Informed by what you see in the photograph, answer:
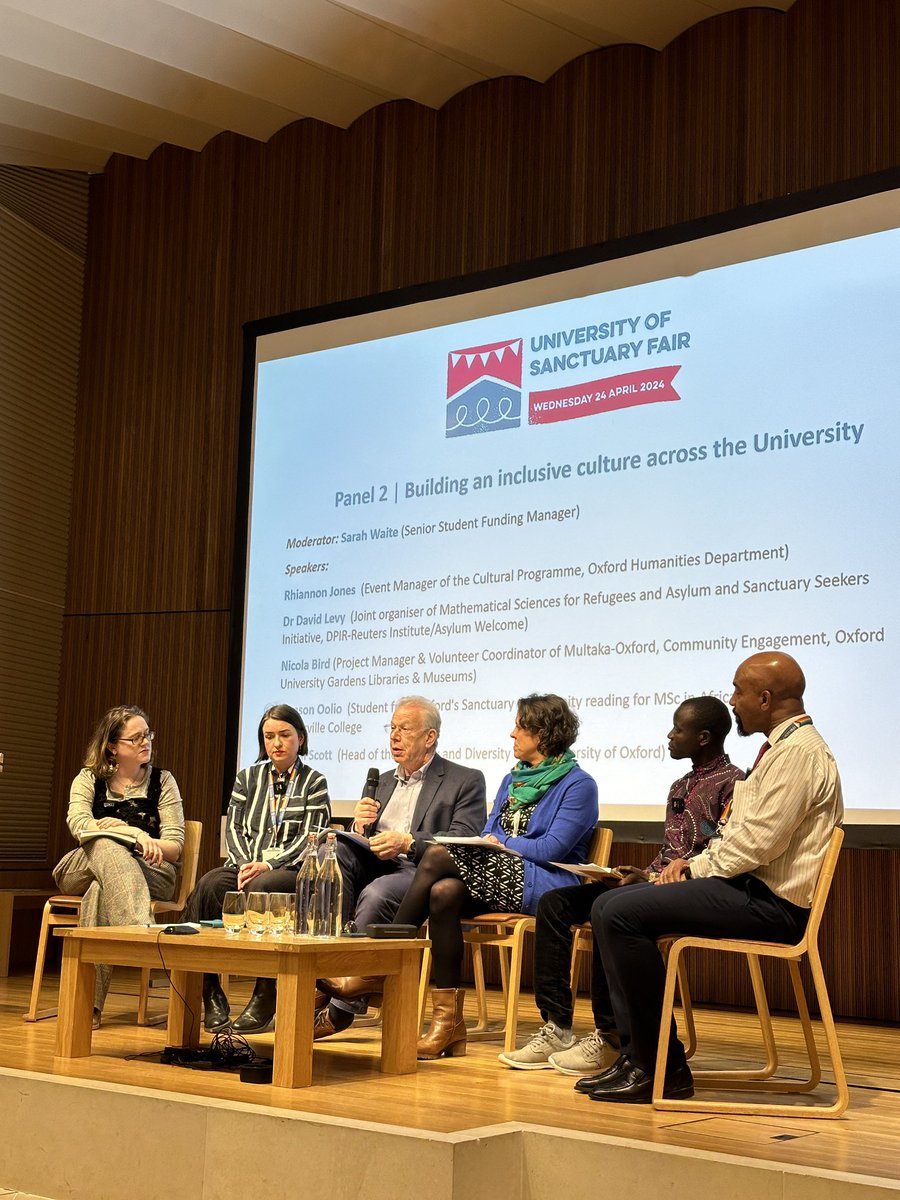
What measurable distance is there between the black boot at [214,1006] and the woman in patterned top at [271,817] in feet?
0.37

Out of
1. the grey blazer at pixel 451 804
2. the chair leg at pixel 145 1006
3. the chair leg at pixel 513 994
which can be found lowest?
the chair leg at pixel 145 1006

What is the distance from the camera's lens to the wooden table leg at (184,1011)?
11.9 feet

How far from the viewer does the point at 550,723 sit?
3.86 metres

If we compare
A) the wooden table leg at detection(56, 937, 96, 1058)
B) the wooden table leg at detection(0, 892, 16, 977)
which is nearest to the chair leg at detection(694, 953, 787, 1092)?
the wooden table leg at detection(56, 937, 96, 1058)

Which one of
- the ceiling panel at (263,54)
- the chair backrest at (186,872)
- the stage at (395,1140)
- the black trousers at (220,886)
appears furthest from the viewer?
the ceiling panel at (263,54)

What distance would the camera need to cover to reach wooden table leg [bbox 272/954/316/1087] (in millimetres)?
2998

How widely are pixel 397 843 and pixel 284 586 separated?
2.59 m

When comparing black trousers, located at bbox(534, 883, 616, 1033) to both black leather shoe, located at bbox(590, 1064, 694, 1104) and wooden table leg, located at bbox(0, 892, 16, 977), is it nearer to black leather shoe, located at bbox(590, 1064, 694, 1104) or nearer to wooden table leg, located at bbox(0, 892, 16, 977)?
black leather shoe, located at bbox(590, 1064, 694, 1104)

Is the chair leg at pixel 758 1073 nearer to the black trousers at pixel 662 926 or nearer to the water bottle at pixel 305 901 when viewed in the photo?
the black trousers at pixel 662 926

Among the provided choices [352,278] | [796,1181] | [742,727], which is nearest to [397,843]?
[742,727]

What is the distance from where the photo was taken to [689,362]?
5219mm

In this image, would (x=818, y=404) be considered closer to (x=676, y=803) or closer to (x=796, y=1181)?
(x=676, y=803)

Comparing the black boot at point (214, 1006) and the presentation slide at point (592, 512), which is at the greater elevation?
the presentation slide at point (592, 512)

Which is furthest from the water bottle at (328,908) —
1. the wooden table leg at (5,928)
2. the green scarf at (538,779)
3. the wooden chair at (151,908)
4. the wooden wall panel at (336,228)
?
the wooden table leg at (5,928)
